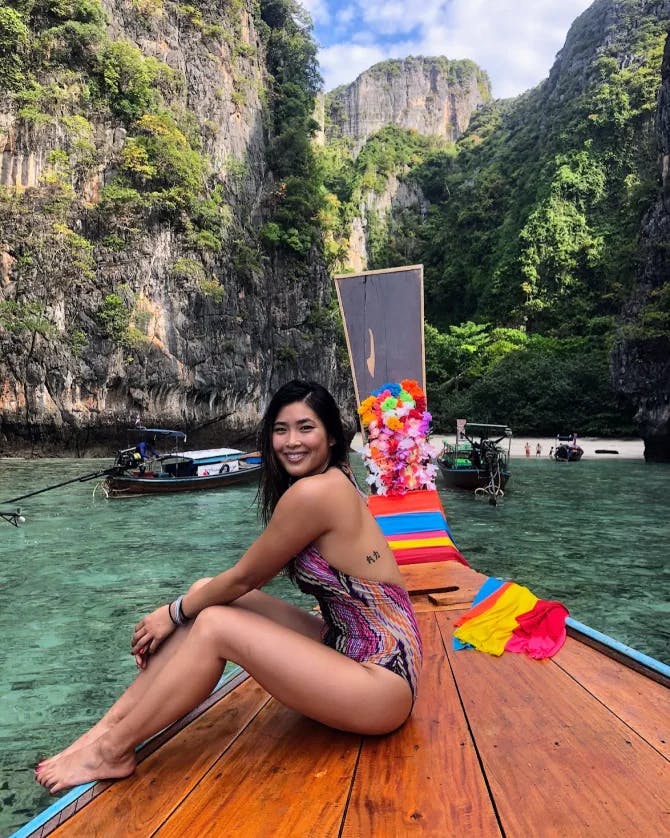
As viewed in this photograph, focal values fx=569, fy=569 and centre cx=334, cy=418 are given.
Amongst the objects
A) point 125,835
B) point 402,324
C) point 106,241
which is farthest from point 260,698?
point 106,241

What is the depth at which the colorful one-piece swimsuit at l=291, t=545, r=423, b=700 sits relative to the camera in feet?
5.25

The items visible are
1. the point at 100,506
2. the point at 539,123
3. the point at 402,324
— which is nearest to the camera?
the point at 402,324

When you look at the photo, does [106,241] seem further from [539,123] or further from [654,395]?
[539,123]

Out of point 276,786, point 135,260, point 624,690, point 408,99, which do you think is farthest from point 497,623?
point 408,99

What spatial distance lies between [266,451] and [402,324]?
542 centimetres

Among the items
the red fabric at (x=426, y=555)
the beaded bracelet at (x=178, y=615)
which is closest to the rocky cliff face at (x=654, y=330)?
the red fabric at (x=426, y=555)

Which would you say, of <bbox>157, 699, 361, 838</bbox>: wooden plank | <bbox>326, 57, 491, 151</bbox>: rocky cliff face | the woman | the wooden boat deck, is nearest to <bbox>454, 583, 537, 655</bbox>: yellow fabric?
the wooden boat deck

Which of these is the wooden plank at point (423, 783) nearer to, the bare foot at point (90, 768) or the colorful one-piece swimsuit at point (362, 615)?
the colorful one-piece swimsuit at point (362, 615)

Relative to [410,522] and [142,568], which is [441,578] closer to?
[410,522]

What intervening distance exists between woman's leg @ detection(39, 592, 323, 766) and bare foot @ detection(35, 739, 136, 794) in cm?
5

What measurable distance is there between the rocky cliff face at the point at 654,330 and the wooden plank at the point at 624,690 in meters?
19.9

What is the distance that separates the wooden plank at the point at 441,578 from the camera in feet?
11.6

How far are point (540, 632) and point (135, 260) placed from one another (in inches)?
803

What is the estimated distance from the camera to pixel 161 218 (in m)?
20.7
